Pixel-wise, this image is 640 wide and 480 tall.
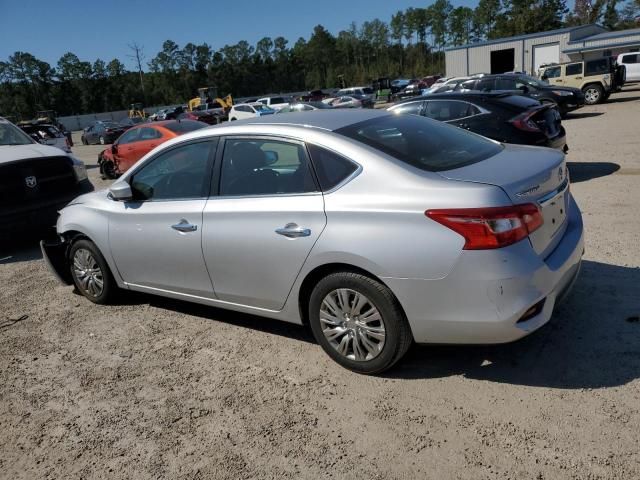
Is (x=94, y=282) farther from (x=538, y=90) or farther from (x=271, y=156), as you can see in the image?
(x=538, y=90)

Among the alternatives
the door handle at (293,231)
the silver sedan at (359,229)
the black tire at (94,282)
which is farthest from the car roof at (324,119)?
the black tire at (94,282)

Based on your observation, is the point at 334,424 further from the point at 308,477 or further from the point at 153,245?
the point at 153,245

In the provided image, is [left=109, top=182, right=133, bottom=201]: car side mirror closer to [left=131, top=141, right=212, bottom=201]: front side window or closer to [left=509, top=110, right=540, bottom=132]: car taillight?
[left=131, top=141, right=212, bottom=201]: front side window

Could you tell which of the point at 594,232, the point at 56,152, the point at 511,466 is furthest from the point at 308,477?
the point at 56,152

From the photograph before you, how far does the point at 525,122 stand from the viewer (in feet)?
25.9

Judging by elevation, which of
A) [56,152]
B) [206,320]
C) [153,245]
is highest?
[56,152]

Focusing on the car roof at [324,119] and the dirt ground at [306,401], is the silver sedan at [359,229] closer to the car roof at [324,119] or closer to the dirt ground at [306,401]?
the car roof at [324,119]

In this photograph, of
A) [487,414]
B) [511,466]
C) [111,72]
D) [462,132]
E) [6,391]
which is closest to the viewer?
[511,466]

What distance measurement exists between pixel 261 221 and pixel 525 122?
5.85 metres

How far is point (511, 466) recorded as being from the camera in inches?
98.7

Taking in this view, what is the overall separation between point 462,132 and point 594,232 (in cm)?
258

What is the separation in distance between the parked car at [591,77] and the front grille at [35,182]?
796 inches

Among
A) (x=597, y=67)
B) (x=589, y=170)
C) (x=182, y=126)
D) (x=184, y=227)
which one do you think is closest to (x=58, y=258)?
(x=184, y=227)

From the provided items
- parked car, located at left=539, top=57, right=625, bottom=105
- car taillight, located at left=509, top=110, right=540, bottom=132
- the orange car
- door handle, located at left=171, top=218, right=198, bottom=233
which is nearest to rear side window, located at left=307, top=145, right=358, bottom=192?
door handle, located at left=171, top=218, right=198, bottom=233
